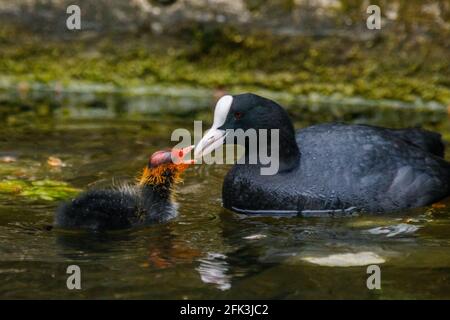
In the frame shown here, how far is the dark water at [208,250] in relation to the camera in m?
5.05

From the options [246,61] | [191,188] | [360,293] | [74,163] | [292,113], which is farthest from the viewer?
[246,61]

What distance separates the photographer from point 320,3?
33.1 feet

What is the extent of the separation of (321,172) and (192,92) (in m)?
3.97

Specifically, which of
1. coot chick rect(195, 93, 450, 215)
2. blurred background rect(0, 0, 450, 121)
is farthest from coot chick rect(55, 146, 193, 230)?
blurred background rect(0, 0, 450, 121)

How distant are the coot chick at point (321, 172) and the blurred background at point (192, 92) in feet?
0.50

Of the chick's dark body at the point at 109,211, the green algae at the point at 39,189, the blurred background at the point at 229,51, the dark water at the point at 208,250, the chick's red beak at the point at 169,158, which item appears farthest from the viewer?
the blurred background at the point at 229,51

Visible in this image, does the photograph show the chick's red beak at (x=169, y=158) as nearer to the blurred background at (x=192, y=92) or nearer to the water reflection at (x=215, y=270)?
the blurred background at (x=192, y=92)

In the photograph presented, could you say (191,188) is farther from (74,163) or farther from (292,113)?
(292,113)

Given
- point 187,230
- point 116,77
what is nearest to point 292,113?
point 116,77

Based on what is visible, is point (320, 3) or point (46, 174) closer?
point (46, 174)

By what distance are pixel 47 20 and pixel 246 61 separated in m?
2.24

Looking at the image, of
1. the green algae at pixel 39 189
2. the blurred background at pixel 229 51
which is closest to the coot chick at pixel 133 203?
the green algae at pixel 39 189

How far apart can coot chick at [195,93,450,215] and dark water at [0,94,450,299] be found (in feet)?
0.45

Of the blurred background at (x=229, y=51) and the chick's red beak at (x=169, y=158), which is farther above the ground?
the blurred background at (x=229, y=51)
